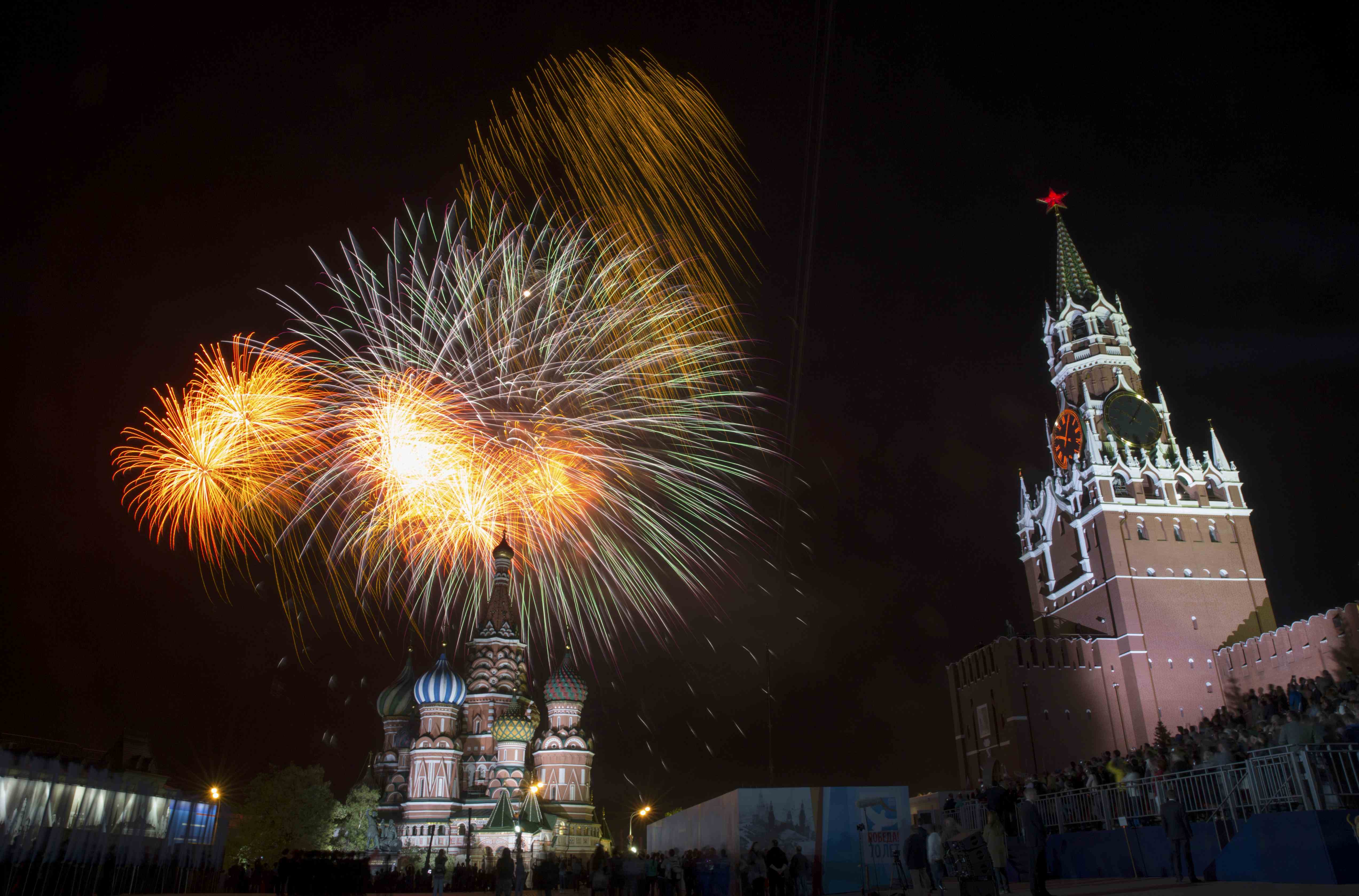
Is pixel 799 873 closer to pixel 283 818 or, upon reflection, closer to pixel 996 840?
pixel 996 840

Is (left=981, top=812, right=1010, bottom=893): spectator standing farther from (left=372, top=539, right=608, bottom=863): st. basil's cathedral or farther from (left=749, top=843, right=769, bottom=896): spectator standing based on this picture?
(left=372, top=539, right=608, bottom=863): st. basil's cathedral

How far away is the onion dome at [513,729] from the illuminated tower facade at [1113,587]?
84.7ft

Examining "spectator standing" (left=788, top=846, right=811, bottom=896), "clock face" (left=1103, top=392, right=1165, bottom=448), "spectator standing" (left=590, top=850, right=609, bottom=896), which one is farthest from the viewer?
"clock face" (left=1103, top=392, right=1165, bottom=448)

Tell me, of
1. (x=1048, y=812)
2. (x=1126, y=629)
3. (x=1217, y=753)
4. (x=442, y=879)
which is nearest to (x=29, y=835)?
(x=442, y=879)

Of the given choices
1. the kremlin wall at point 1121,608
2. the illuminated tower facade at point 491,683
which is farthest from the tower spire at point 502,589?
the kremlin wall at point 1121,608

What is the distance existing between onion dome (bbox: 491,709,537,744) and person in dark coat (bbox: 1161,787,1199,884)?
4750 cm

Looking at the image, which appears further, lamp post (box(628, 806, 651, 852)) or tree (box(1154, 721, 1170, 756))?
lamp post (box(628, 806, 651, 852))

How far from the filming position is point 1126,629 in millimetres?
47094

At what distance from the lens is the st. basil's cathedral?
50500 millimetres

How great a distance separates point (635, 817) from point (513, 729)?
102 ft

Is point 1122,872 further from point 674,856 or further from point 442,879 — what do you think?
point 442,879

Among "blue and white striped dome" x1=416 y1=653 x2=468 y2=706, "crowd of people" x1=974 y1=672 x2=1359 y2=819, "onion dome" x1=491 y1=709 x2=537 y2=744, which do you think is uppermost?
"blue and white striped dome" x1=416 y1=653 x2=468 y2=706

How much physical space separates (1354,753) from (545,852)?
80.0ft

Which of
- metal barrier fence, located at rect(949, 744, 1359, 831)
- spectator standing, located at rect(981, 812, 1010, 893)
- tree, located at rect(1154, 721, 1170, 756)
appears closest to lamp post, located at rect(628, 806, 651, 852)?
tree, located at rect(1154, 721, 1170, 756)
